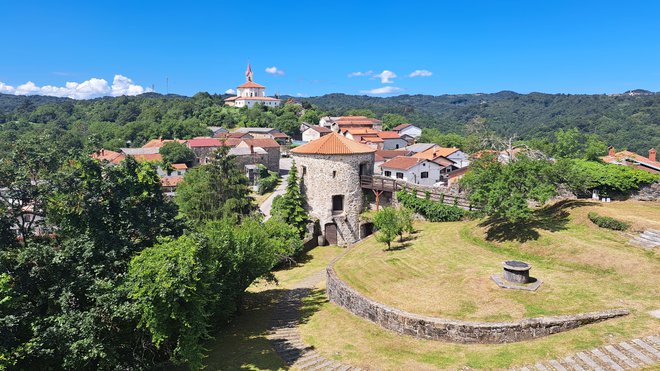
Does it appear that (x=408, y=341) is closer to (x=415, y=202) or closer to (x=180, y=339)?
(x=180, y=339)

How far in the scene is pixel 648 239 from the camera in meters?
20.1

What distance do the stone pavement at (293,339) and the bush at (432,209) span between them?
1285 centimetres

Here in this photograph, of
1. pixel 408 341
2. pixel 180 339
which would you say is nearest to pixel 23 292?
pixel 180 339

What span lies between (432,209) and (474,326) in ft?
60.2

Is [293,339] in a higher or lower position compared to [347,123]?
lower

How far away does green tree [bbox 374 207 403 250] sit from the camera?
2597 cm

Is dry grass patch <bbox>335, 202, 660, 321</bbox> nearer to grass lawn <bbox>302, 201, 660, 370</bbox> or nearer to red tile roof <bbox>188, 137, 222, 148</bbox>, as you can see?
grass lawn <bbox>302, 201, 660, 370</bbox>

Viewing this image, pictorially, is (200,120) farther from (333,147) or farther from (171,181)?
(333,147)

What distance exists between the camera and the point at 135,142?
101 meters

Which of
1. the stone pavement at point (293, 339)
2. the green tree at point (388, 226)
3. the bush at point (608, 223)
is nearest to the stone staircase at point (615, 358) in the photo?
the stone pavement at point (293, 339)

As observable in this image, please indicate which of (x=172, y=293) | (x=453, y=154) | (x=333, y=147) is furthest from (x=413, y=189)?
(x=453, y=154)

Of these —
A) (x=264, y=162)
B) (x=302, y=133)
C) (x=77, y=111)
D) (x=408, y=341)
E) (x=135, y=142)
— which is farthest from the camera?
(x=77, y=111)

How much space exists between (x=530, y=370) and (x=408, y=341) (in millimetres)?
4865

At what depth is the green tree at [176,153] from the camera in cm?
7075
